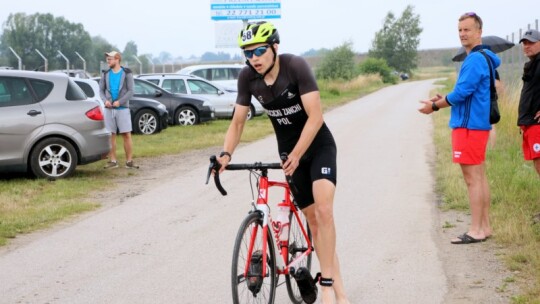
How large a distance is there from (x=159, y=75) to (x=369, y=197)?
47.0ft

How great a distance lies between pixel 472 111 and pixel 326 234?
8.50 feet

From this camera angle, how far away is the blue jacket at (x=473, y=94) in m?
7.11

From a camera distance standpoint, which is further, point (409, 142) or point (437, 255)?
point (409, 142)

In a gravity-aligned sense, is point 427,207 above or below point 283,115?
below

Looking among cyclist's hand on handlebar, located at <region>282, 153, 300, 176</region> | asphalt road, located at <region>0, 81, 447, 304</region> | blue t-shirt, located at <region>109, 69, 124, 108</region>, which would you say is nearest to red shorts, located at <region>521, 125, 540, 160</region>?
asphalt road, located at <region>0, 81, 447, 304</region>

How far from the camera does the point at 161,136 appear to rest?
18.8 m

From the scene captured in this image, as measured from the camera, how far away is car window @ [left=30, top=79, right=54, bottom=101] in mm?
11781

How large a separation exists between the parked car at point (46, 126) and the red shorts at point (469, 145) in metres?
6.35

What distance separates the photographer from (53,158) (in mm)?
11812

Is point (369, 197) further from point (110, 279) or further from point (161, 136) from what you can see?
point (161, 136)

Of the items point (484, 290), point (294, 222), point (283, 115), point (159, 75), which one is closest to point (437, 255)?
point (484, 290)

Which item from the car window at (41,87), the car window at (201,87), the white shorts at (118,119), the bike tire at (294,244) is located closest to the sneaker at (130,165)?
the white shorts at (118,119)

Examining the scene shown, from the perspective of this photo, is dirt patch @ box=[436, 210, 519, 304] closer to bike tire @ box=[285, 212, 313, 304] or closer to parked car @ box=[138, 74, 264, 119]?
bike tire @ box=[285, 212, 313, 304]

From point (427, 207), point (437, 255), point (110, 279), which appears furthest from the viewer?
point (427, 207)
